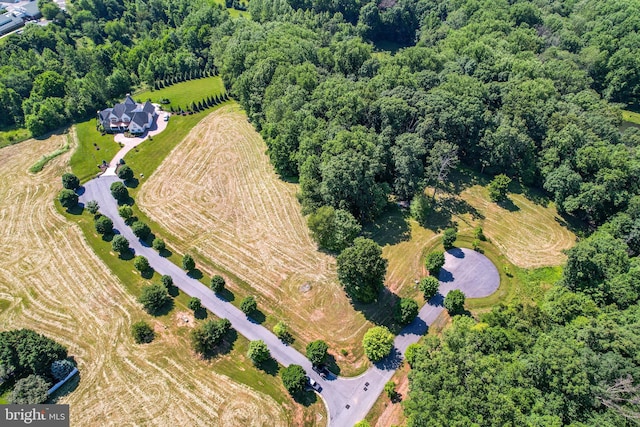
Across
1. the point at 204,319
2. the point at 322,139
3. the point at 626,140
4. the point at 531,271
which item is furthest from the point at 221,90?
the point at 626,140

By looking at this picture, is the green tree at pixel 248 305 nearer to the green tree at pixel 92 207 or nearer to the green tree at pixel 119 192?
the green tree at pixel 119 192

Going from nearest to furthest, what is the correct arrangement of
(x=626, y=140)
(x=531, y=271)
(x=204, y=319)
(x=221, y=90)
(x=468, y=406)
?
(x=468, y=406) < (x=204, y=319) < (x=531, y=271) < (x=626, y=140) < (x=221, y=90)

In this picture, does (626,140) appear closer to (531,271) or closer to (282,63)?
(531,271)

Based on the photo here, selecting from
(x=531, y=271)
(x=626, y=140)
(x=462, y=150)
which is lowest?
(x=531, y=271)

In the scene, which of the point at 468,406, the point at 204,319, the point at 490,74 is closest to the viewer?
the point at 468,406

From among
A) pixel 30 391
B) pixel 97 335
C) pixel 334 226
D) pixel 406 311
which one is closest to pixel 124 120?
pixel 97 335

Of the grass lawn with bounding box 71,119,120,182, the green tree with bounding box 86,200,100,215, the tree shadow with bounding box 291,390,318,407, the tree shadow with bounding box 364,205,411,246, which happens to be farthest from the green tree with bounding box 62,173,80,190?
the tree shadow with bounding box 291,390,318,407

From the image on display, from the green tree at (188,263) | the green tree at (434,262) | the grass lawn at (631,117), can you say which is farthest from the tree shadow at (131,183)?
the grass lawn at (631,117)
